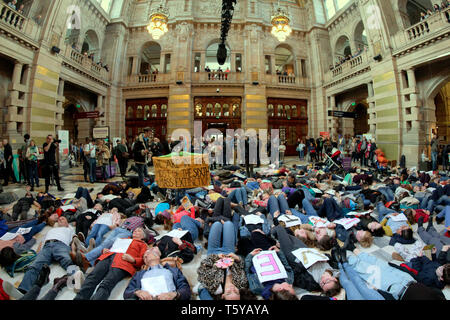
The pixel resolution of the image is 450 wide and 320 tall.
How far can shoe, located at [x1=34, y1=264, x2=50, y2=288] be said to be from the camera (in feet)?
8.85

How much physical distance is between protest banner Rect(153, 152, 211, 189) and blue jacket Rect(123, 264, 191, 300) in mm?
2951

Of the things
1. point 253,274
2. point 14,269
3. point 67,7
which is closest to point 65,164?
point 67,7

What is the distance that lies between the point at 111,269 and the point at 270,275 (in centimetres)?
216

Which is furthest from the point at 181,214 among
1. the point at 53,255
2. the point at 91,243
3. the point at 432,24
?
the point at 432,24

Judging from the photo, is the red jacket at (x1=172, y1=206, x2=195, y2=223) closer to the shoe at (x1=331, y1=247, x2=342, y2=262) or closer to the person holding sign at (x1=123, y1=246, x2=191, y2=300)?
the person holding sign at (x1=123, y1=246, x2=191, y2=300)

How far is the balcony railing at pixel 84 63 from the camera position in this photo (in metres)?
12.7

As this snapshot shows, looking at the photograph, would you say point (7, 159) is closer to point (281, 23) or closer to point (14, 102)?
point (14, 102)

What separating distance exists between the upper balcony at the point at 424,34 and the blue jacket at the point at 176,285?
14984 millimetres

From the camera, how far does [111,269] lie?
9.23 feet

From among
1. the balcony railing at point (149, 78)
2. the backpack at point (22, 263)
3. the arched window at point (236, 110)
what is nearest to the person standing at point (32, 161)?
the backpack at point (22, 263)

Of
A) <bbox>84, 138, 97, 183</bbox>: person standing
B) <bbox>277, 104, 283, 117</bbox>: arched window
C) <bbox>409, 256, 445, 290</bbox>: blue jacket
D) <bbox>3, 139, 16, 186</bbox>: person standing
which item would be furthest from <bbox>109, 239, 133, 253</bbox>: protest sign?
<bbox>277, 104, 283, 117</bbox>: arched window

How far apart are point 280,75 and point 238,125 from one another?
18.9 ft
